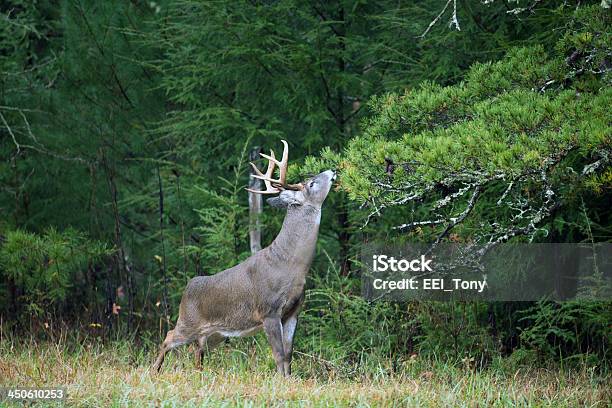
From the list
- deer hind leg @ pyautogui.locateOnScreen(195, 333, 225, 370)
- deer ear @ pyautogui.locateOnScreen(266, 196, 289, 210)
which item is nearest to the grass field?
deer hind leg @ pyautogui.locateOnScreen(195, 333, 225, 370)

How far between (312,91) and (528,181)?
13.3ft

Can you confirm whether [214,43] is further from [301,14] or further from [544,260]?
[544,260]

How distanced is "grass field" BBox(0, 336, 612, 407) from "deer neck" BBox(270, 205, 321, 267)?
87cm

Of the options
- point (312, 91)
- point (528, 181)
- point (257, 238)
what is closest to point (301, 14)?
point (312, 91)

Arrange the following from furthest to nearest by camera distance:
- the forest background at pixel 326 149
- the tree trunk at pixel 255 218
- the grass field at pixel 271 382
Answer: the tree trunk at pixel 255 218 → the forest background at pixel 326 149 → the grass field at pixel 271 382

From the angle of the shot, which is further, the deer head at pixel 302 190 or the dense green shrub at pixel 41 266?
the dense green shrub at pixel 41 266

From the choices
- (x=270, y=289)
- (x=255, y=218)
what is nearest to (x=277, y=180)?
(x=270, y=289)

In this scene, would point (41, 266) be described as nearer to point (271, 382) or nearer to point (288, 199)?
point (288, 199)

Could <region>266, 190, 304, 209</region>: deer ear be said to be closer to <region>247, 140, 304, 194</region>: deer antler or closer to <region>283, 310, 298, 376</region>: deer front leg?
<region>247, 140, 304, 194</region>: deer antler

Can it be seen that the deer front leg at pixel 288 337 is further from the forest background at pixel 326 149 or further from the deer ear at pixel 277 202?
the deer ear at pixel 277 202

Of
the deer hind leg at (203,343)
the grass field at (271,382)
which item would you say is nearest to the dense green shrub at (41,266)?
the grass field at (271,382)

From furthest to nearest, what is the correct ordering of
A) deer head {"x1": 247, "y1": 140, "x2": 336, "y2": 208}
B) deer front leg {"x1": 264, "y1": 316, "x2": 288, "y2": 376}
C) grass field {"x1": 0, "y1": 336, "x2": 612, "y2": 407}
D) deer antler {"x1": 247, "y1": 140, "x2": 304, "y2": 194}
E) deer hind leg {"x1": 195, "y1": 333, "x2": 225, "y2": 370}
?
deer hind leg {"x1": 195, "y1": 333, "x2": 225, "y2": 370}, deer head {"x1": 247, "y1": 140, "x2": 336, "y2": 208}, deer antler {"x1": 247, "y1": 140, "x2": 304, "y2": 194}, deer front leg {"x1": 264, "y1": 316, "x2": 288, "y2": 376}, grass field {"x1": 0, "y1": 336, "x2": 612, "y2": 407}

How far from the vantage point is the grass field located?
6406mm

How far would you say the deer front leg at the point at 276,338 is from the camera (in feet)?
23.9
